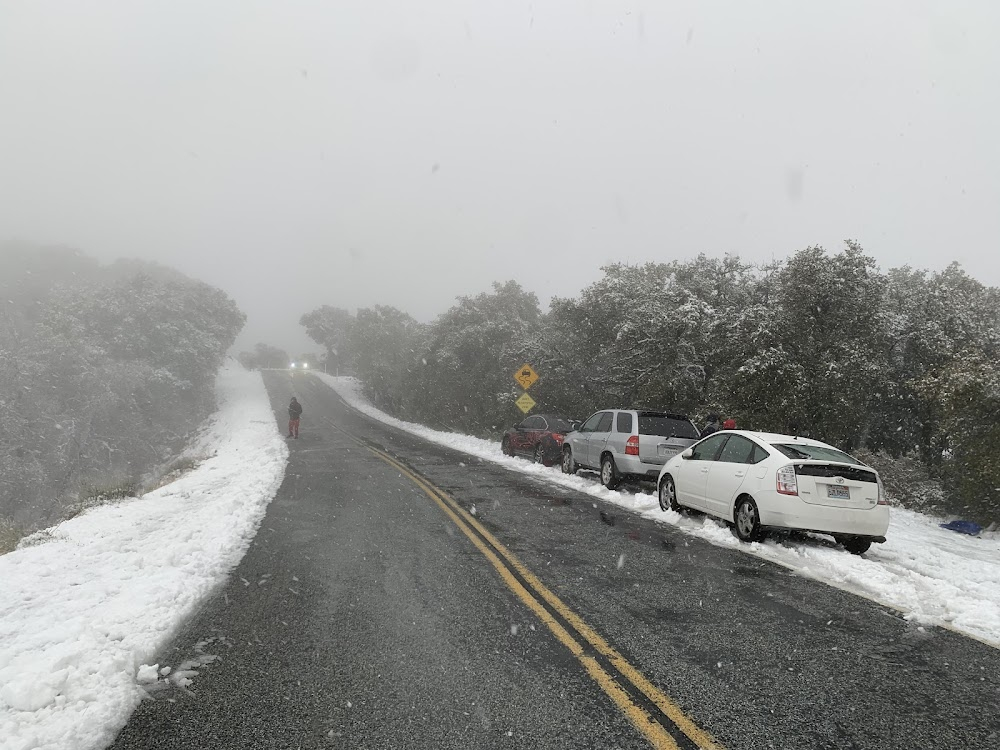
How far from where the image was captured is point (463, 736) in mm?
2988

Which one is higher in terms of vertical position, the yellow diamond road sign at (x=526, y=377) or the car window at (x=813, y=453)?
the yellow diamond road sign at (x=526, y=377)

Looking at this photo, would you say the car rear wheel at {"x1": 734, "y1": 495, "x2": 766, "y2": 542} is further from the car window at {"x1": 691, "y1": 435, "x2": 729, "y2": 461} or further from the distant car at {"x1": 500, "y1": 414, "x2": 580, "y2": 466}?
the distant car at {"x1": 500, "y1": 414, "x2": 580, "y2": 466}

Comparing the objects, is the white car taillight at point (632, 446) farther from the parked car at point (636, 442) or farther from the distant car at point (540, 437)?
the distant car at point (540, 437)

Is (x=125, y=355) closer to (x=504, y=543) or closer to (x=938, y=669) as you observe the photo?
(x=504, y=543)

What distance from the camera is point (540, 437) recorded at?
17.3 meters

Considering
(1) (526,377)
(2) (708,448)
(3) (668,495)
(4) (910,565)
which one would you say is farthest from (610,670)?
(1) (526,377)

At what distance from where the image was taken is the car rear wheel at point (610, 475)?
11930mm

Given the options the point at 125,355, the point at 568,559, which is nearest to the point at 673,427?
the point at 568,559

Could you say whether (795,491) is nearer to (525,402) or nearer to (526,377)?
(526,377)

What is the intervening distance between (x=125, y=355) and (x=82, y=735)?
1598 inches

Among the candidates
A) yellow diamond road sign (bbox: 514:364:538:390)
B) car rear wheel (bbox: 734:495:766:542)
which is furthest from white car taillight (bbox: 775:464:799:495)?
yellow diamond road sign (bbox: 514:364:538:390)

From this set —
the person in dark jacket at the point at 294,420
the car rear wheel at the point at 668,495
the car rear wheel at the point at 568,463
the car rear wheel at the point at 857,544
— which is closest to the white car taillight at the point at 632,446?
the car rear wheel at the point at 668,495

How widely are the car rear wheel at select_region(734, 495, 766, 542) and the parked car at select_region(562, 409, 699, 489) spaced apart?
3.64 metres

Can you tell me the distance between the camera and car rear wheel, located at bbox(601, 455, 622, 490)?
11930mm
